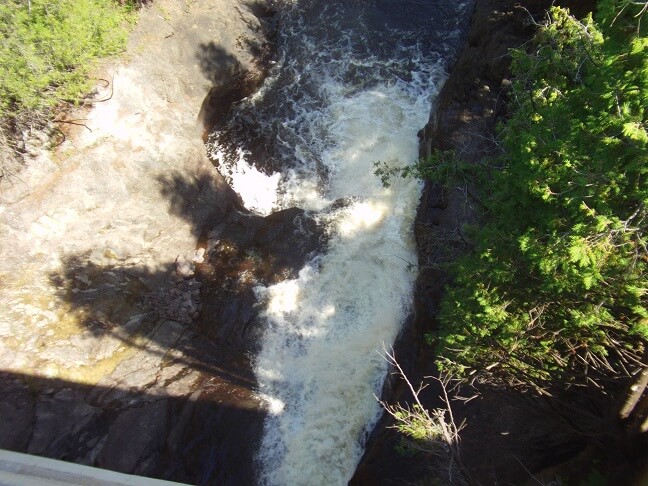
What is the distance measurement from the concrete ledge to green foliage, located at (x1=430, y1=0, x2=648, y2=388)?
5.49 meters

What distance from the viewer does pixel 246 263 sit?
11.3m

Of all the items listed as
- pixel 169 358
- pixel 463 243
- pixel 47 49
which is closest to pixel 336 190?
pixel 463 243

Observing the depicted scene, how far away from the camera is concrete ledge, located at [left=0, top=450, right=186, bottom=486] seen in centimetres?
625

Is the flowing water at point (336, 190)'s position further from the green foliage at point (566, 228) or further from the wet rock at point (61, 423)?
the wet rock at point (61, 423)

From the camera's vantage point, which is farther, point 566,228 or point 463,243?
point 463,243

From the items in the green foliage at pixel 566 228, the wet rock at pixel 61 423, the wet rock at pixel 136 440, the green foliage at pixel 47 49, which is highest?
the green foliage at pixel 47 49

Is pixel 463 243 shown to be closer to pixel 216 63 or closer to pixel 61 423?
pixel 61 423

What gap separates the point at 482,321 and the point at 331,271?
16.1 feet

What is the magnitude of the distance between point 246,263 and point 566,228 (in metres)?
7.83

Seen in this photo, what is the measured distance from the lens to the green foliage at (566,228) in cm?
458

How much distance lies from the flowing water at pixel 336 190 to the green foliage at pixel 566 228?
312cm

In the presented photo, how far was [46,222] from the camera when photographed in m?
9.80

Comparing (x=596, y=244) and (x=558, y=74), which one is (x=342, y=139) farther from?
(x=596, y=244)

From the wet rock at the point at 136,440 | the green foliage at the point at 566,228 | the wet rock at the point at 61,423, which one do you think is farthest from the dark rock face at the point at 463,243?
the wet rock at the point at 61,423
